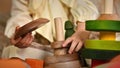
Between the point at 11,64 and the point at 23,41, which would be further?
the point at 23,41

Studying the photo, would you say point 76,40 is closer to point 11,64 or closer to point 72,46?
point 72,46

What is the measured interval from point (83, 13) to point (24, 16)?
18 cm

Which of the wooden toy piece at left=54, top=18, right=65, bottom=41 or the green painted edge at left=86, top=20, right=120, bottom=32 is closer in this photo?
the green painted edge at left=86, top=20, right=120, bottom=32

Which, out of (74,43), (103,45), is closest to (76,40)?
(74,43)

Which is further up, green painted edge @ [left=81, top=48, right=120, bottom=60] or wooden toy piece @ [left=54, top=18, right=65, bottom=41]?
wooden toy piece @ [left=54, top=18, right=65, bottom=41]

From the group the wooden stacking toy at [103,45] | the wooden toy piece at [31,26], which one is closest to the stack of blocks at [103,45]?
the wooden stacking toy at [103,45]

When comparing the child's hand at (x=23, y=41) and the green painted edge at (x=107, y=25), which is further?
the child's hand at (x=23, y=41)

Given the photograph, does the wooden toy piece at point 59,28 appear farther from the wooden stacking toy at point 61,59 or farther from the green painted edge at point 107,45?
the green painted edge at point 107,45

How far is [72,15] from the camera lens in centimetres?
80

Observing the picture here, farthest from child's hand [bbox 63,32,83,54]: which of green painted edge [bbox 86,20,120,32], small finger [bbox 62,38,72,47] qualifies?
green painted edge [bbox 86,20,120,32]

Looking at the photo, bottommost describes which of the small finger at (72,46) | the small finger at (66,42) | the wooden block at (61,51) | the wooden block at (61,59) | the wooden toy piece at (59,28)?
the wooden block at (61,59)

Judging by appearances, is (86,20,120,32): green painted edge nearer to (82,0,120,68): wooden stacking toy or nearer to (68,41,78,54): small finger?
(82,0,120,68): wooden stacking toy

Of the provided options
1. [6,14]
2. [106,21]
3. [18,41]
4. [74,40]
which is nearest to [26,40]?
[18,41]

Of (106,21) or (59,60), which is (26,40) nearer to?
(59,60)
